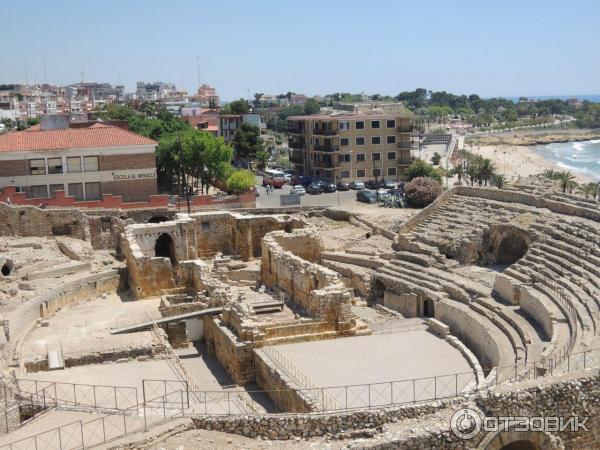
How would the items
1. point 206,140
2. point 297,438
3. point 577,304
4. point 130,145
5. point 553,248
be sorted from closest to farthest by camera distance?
point 297,438
point 577,304
point 553,248
point 130,145
point 206,140

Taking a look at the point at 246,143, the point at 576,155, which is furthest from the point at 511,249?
the point at 576,155

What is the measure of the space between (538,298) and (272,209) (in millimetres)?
22395

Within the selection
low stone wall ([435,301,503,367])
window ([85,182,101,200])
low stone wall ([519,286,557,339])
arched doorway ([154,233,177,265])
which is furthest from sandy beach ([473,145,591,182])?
low stone wall ([519,286,557,339])

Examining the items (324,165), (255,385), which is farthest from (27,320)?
(324,165)

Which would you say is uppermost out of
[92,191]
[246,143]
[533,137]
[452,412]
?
[246,143]

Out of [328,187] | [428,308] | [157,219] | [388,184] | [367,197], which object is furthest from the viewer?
[388,184]

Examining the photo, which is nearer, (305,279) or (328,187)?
(305,279)

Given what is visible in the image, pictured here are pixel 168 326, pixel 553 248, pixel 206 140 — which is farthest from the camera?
pixel 206 140

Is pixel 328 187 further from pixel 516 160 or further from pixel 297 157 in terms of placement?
pixel 516 160

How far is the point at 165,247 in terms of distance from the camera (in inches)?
1638

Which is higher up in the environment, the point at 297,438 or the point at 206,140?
the point at 206,140

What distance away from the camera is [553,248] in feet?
107

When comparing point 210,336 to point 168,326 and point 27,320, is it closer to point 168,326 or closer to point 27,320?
point 168,326

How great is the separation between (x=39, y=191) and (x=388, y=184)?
2729cm
